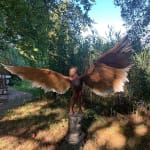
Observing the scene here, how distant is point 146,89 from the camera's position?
1127cm

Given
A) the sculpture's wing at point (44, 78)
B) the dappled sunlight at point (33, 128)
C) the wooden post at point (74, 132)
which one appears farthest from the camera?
the dappled sunlight at point (33, 128)

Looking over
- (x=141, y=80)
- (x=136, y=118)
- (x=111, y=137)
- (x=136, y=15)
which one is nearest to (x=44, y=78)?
(x=111, y=137)

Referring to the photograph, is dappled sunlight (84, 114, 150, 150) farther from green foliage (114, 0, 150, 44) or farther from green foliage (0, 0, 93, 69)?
green foliage (114, 0, 150, 44)

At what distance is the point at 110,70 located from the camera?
24.5ft

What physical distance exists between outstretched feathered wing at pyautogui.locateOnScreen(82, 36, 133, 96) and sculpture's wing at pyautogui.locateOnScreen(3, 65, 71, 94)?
52cm

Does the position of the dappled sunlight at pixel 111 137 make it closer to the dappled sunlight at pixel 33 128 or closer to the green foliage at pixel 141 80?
the dappled sunlight at pixel 33 128

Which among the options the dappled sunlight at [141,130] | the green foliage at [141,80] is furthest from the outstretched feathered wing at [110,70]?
the green foliage at [141,80]

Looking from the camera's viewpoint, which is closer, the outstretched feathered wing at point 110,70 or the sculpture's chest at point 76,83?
→ the outstretched feathered wing at point 110,70

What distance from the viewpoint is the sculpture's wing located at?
23.7 feet

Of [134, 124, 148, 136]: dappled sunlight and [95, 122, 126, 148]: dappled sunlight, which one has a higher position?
[134, 124, 148, 136]: dappled sunlight

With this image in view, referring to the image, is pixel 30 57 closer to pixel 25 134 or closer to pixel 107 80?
pixel 25 134

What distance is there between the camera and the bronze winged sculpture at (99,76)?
290 inches

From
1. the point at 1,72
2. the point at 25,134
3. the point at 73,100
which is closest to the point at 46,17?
the point at 1,72

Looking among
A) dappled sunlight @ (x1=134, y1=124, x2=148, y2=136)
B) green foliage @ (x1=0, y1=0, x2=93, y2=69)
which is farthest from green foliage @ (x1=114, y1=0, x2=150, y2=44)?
dappled sunlight @ (x1=134, y1=124, x2=148, y2=136)
